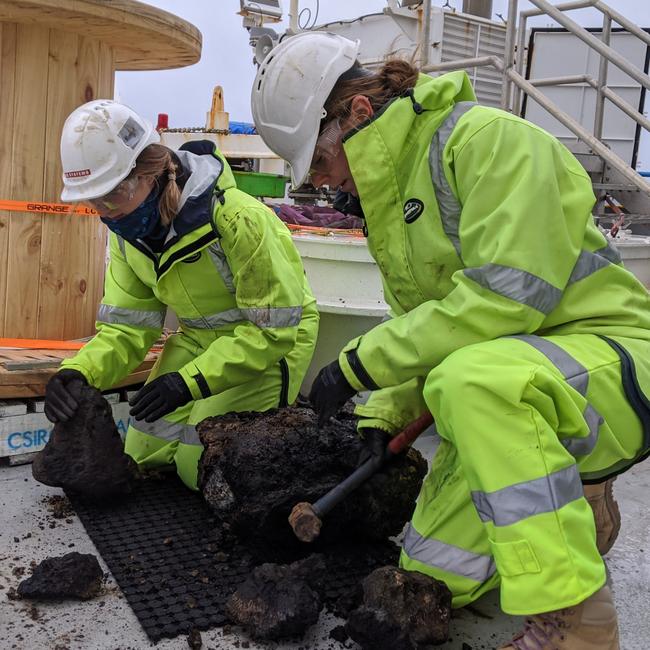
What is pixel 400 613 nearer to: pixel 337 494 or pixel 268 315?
pixel 337 494

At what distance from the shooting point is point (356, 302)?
429 cm

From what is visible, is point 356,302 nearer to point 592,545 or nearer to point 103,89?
point 103,89

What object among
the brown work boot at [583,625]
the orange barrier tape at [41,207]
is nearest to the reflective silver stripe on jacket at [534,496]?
the brown work boot at [583,625]

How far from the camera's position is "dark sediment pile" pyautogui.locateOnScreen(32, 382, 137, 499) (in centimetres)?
302

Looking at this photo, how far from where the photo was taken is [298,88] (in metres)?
2.25

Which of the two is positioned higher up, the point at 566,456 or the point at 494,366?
the point at 494,366

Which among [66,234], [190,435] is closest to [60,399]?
[190,435]

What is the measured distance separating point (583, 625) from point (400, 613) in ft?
1.59

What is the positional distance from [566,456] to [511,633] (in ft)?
2.50

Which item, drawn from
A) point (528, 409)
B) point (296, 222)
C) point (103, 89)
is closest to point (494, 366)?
point (528, 409)

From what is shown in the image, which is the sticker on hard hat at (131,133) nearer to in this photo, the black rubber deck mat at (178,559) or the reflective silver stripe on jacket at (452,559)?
the black rubber deck mat at (178,559)

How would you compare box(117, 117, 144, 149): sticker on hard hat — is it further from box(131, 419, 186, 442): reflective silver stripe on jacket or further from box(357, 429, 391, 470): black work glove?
box(357, 429, 391, 470): black work glove

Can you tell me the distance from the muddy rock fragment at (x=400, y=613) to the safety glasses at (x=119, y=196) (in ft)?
5.31

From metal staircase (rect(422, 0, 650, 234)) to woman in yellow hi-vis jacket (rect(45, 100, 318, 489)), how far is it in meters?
3.27
